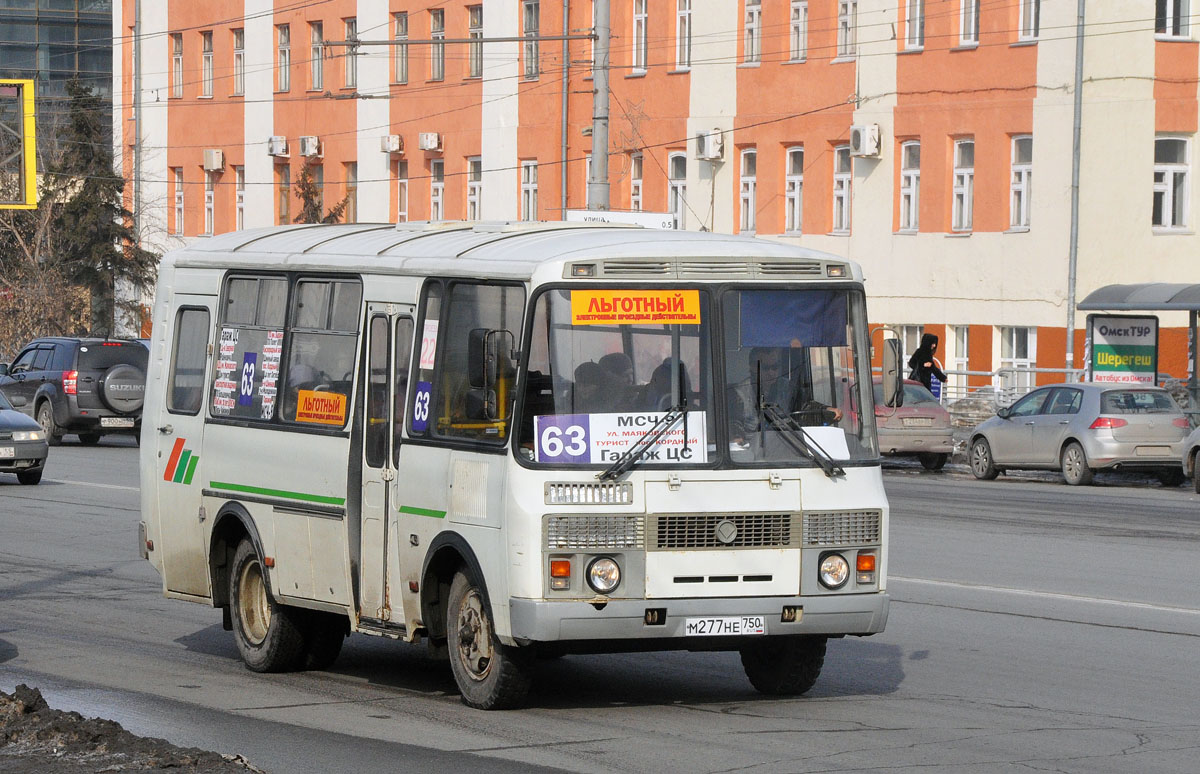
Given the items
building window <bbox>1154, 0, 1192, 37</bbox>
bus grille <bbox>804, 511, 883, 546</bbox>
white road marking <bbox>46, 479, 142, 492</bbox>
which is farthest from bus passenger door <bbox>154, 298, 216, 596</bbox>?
building window <bbox>1154, 0, 1192, 37</bbox>

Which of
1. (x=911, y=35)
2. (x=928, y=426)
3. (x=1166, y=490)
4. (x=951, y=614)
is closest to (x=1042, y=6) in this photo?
(x=911, y=35)

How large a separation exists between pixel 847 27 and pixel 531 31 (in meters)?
11.4

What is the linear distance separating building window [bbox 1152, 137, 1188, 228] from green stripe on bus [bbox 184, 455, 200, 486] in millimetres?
29608

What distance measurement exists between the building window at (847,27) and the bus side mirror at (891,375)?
33.7 m

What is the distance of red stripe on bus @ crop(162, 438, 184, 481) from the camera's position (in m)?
12.6

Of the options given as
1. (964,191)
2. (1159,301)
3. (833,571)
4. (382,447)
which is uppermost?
(964,191)

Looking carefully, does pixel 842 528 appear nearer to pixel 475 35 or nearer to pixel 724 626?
pixel 724 626

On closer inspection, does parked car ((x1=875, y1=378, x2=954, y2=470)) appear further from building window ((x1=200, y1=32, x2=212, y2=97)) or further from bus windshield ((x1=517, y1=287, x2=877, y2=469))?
building window ((x1=200, y1=32, x2=212, y2=97))

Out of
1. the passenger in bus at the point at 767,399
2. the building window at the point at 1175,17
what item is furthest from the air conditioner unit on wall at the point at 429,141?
the passenger in bus at the point at 767,399

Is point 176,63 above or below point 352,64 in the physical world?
above

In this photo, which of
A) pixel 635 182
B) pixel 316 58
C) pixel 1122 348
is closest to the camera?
pixel 1122 348

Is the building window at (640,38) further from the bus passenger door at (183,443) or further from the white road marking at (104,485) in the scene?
the bus passenger door at (183,443)

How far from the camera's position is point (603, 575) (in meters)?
9.66

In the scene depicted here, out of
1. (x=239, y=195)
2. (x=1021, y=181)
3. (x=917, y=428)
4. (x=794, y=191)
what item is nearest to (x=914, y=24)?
(x=1021, y=181)
